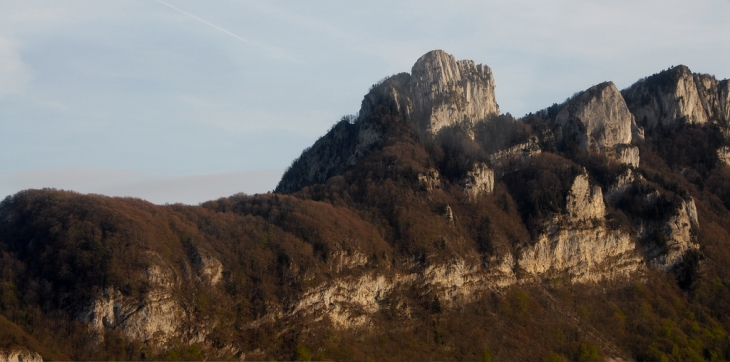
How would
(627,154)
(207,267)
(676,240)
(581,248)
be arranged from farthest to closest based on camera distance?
(627,154)
(676,240)
(581,248)
(207,267)

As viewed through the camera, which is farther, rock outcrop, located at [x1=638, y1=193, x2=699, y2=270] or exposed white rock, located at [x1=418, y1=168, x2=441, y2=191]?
rock outcrop, located at [x1=638, y1=193, x2=699, y2=270]

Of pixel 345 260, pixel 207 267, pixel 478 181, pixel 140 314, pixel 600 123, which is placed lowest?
pixel 140 314

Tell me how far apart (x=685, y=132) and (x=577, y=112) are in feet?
72.6

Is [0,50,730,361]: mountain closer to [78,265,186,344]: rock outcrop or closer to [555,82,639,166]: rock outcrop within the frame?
[78,265,186,344]: rock outcrop

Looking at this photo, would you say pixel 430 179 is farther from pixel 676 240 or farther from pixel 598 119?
pixel 598 119

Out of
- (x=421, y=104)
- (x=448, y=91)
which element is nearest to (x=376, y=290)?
(x=421, y=104)

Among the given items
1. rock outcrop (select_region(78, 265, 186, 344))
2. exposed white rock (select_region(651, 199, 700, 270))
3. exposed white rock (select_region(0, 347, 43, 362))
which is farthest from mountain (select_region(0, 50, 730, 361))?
exposed white rock (select_region(0, 347, 43, 362))

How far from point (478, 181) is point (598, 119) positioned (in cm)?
3389

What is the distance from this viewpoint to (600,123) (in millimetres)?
187625

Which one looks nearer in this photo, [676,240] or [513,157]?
[676,240]

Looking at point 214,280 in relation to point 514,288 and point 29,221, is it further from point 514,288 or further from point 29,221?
point 514,288

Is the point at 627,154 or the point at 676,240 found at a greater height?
the point at 627,154

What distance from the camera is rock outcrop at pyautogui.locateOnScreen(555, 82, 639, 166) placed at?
184125 mm

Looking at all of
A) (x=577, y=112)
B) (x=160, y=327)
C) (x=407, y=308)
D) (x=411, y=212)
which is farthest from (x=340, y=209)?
(x=577, y=112)
